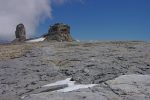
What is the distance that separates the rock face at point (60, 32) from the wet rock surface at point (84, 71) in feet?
85.6

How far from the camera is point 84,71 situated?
1933 cm

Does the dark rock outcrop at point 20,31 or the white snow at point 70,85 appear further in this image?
the dark rock outcrop at point 20,31

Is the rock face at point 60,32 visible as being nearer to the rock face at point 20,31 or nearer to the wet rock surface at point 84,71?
the rock face at point 20,31

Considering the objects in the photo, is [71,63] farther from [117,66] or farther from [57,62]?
[117,66]

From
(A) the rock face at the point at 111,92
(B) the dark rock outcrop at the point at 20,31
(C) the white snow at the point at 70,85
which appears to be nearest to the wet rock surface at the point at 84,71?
(A) the rock face at the point at 111,92

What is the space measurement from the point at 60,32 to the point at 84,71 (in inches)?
1394

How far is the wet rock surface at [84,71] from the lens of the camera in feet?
50.1

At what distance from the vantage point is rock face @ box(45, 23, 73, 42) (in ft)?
173

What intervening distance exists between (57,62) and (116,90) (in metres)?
7.27

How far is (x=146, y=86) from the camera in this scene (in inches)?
616

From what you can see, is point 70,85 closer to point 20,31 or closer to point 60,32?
point 60,32

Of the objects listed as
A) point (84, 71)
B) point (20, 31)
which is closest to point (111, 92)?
point (84, 71)

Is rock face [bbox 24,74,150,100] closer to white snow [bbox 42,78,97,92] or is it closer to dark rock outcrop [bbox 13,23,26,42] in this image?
white snow [bbox 42,78,97,92]

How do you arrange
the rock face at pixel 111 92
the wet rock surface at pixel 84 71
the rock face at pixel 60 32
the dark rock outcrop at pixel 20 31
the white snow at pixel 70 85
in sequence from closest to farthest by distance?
the rock face at pixel 111 92 → the wet rock surface at pixel 84 71 → the white snow at pixel 70 85 → the rock face at pixel 60 32 → the dark rock outcrop at pixel 20 31
